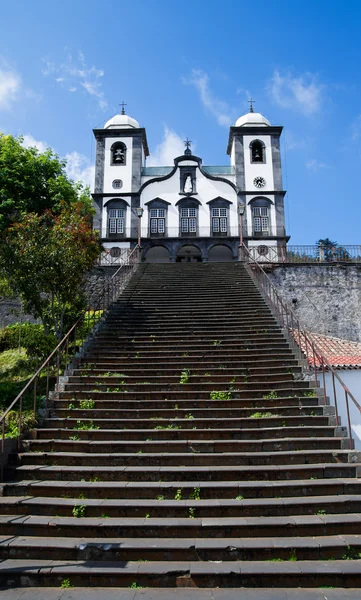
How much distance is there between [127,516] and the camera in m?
5.64

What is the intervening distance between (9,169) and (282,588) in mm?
18791

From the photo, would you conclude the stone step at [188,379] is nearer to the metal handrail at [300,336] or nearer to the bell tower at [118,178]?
the metal handrail at [300,336]

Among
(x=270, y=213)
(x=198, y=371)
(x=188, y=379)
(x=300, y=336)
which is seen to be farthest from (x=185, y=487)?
(x=270, y=213)

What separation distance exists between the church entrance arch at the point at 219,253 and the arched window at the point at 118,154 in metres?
8.78

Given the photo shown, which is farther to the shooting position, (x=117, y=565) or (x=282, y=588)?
(x=117, y=565)

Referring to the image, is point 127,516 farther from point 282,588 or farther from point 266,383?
point 266,383

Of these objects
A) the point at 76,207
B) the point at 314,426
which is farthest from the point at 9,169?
the point at 314,426

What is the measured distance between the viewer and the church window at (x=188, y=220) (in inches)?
1077

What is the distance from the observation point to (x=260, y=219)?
2764 centimetres

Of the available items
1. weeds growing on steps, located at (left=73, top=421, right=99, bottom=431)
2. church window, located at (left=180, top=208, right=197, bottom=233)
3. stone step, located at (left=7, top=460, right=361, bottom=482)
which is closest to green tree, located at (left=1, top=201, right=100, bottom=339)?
weeds growing on steps, located at (left=73, top=421, right=99, bottom=431)

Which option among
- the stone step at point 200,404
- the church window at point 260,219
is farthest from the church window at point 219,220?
the stone step at point 200,404

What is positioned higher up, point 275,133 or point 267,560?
point 275,133

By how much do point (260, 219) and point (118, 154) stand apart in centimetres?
1086

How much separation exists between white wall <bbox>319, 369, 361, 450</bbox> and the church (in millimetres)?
15535
